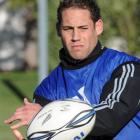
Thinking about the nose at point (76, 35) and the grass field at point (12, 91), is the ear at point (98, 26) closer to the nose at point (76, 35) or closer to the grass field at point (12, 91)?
the nose at point (76, 35)

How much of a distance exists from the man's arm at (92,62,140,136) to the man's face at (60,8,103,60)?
9.3 inches

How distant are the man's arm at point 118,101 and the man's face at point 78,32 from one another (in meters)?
0.24

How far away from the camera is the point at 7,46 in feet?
98.3

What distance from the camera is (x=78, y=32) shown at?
14.7 feet

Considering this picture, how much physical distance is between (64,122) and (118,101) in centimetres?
41

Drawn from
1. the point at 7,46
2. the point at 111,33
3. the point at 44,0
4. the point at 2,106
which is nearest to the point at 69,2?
the point at 44,0

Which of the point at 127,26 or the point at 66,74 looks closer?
the point at 66,74

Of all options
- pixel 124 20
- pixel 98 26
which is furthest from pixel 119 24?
pixel 98 26

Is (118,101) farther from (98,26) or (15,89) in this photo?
(15,89)

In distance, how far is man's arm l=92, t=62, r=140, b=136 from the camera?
13.7 ft

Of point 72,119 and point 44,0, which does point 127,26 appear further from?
point 72,119

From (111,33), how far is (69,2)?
1432 centimetres

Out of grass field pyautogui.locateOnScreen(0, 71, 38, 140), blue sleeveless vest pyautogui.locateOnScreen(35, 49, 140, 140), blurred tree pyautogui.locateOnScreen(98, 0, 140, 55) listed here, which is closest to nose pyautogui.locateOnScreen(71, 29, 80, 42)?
blue sleeveless vest pyautogui.locateOnScreen(35, 49, 140, 140)

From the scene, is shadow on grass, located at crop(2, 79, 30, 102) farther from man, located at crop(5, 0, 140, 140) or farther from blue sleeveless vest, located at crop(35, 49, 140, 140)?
man, located at crop(5, 0, 140, 140)
